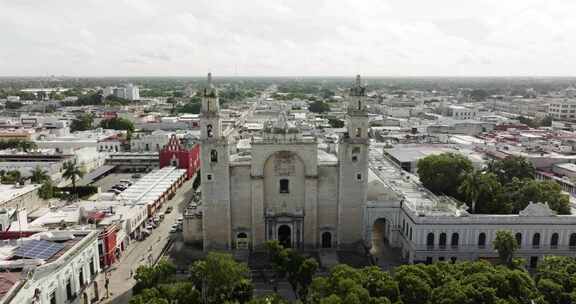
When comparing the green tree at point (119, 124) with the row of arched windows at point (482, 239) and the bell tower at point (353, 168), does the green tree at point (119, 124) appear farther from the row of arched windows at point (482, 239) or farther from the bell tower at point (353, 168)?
the row of arched windows at point (482, 239)

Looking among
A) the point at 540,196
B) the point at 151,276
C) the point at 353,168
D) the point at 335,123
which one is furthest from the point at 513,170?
the point at 335,123

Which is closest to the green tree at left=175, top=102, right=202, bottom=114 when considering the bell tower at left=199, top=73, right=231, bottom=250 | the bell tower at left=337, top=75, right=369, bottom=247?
the bell tower at left=199, top=73, right=231, bottom=250

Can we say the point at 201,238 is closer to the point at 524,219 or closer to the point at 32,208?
the point at 32,208

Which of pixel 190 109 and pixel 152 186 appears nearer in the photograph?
pixel 152 186

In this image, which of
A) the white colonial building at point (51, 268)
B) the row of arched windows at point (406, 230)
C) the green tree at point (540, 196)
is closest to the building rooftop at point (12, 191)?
the white colonial building at point (51, 268)

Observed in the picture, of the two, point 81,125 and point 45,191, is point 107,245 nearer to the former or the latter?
point 45,191

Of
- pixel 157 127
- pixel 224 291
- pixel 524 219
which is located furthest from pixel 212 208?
pixel 157 127
